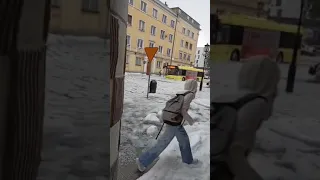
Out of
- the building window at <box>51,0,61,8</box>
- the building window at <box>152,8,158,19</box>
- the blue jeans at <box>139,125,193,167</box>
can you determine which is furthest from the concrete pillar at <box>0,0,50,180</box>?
the building window at <box>152,8,158,19</box>

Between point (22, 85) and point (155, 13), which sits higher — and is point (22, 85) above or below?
below

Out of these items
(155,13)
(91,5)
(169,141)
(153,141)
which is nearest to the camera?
(91,5)

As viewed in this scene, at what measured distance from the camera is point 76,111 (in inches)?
17.6

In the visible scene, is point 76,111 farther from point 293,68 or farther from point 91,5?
point 293,68

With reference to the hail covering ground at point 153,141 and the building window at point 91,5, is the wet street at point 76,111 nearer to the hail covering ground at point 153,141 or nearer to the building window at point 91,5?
the building window at point 91,5

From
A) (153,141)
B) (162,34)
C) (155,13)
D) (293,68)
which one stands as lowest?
(153,141)

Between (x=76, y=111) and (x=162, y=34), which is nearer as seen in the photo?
(x=76, y=111)

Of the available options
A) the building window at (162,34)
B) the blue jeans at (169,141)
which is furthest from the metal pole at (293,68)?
the building window at (162,34)

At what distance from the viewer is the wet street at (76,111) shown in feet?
1.42

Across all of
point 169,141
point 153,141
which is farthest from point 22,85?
point 153,141

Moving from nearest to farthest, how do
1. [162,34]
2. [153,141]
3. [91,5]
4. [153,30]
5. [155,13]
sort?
[91,5] → [153,141] → [155,13] → [162,34] → [153,30]

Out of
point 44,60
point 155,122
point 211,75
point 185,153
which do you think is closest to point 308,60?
point 211,75

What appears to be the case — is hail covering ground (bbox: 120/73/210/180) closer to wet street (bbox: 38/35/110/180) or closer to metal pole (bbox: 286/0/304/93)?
metal pole (bbox: 286/0/304/93)

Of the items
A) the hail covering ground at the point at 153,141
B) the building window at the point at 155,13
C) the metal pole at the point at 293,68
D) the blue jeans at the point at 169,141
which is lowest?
the hail covering ground at the point at 153,141
